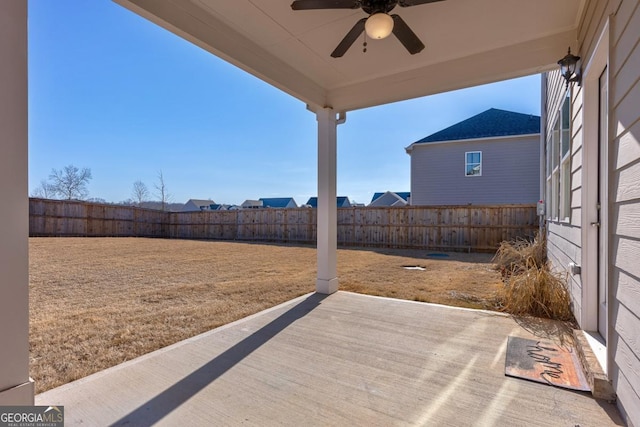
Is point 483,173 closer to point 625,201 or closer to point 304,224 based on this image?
point 304,224

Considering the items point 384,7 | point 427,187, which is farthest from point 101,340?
point 427,187

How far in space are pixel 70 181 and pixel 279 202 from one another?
55.3ft

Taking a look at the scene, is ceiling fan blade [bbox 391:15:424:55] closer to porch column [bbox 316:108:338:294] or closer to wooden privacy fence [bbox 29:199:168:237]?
porch column [bbox 316:108:338:294]

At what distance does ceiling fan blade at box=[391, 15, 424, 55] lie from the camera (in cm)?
214

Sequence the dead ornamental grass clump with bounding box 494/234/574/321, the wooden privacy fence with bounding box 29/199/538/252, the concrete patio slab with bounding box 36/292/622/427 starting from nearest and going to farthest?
1. the concrete patio slab with bounding box 36/292/622/427
2. the dead ornamental grass clump with bounding box 494/234/574/321
3. the wooden privacy fence with bounding box 29/199/538/252

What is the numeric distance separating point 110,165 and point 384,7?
81.1 feet

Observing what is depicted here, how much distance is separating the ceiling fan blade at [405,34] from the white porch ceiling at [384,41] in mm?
320

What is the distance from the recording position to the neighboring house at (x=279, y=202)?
3012 cm

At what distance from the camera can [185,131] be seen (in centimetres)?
1680

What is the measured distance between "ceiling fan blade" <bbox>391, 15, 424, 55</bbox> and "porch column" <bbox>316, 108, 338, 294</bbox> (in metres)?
1.81

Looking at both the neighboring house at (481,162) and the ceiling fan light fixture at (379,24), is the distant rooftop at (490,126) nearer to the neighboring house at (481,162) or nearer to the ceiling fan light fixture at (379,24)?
the neighboring house at (481,162)

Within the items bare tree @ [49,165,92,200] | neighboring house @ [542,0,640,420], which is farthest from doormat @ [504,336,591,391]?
bare tree @ [49,165,92,200]

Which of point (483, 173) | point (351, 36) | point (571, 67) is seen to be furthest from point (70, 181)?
point (571, 67)

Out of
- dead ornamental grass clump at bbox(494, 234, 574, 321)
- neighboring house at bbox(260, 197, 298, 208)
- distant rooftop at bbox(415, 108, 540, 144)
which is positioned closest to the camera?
dead ornamental grass clump at bbox(494, 234, 574, 321)
